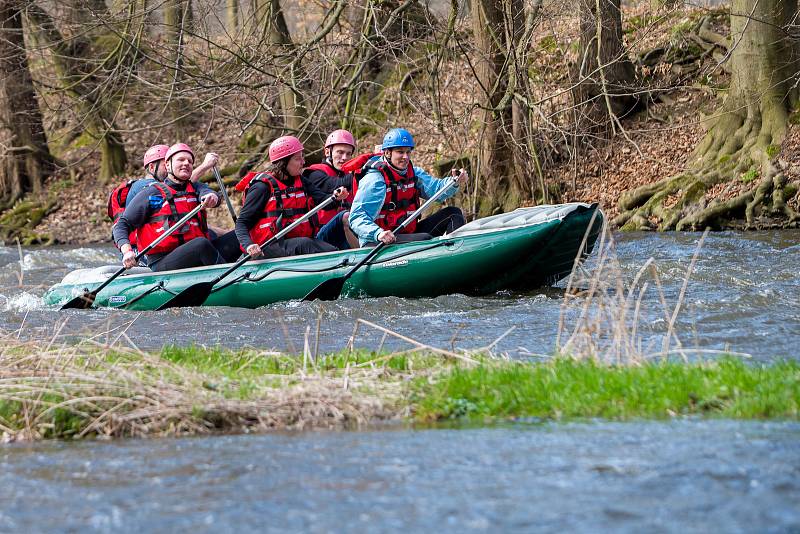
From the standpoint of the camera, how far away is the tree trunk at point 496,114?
1406cm

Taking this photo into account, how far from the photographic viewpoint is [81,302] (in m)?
10.7

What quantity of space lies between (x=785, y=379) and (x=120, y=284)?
6.98 metres

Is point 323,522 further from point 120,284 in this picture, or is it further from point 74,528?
point 120,284

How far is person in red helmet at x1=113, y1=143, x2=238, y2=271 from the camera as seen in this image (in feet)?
32.7

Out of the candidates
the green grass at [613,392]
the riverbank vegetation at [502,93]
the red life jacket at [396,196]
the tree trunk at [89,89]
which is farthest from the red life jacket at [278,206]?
the tree trunk at [89,89]

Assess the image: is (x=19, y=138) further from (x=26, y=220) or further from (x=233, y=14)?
(x=233, y=14)

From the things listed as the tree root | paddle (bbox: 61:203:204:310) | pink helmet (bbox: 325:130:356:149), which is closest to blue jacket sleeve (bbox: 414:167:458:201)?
pink helmet (bbox: 325:130:356:149)

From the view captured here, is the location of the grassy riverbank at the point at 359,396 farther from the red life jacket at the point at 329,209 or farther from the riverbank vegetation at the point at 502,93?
the riverbank vegetation at the point at 502,93

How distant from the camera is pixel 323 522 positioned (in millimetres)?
3512

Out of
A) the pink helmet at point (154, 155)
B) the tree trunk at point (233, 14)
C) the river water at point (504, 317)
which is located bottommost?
the river water at point (504, 317)

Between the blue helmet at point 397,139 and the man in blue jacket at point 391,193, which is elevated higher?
the blue helmet at point 397,139

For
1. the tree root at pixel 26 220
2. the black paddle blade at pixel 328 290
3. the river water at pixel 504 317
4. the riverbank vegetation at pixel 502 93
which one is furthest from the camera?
the tree root at pixel 26 220

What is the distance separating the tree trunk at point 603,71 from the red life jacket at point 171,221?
6.98m

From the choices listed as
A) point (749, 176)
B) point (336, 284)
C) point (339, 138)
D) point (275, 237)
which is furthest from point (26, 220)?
point (749, 176)
